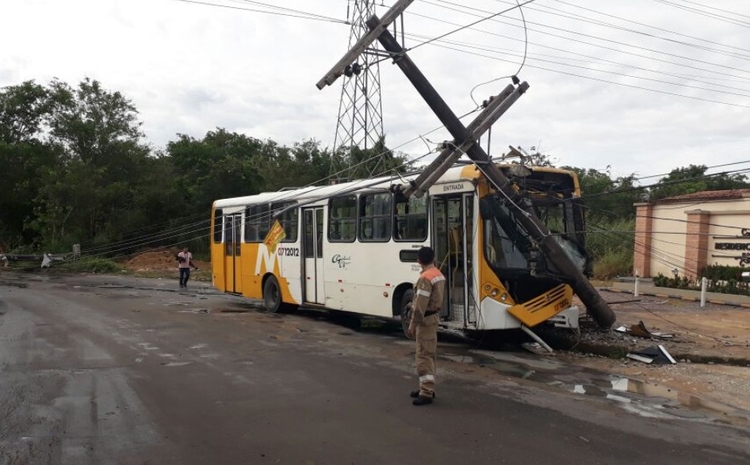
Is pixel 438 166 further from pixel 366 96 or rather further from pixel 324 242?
pixel 366 96

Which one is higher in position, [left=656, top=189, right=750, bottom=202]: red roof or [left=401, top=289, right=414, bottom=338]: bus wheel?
[left=656, top=189, right=750, bottom=202]: red roof

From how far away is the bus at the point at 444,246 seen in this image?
33.1 feet

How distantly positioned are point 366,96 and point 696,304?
48.6 feet

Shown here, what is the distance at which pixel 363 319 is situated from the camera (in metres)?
14.9

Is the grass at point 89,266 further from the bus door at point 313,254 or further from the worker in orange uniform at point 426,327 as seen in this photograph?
the worker in orange uniform at point 426,327

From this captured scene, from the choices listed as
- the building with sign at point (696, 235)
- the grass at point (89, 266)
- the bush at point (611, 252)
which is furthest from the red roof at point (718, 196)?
the grass at point (89, 266)

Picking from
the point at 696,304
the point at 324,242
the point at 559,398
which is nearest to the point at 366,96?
the point at 324,242

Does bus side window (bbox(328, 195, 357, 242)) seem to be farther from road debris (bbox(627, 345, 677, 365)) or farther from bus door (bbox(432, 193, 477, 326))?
road debris (bbox(627, 345, 677, 365))

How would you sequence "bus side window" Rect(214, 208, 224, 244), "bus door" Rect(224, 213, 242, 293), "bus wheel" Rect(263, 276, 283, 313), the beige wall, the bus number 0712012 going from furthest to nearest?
the beige wall < "bus side window" Rect(214, 208, 224, 244) < "bus door" Rect(224, 213, 242, 293) < "bus wheel" Rect(263, 276, 283, 313) < the bus number 0712012

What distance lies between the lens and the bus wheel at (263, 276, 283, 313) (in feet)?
51.2

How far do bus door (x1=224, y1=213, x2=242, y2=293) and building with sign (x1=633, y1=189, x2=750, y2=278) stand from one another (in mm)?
11896

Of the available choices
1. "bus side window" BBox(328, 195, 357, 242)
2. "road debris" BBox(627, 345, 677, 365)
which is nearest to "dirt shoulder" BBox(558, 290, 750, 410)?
"road debris" BBox(627, 345, 677, 365)

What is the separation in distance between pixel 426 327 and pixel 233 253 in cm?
1164

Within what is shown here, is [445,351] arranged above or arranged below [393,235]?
below
